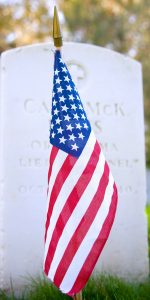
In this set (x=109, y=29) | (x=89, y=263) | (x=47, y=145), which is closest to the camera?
(x=89, y=263)

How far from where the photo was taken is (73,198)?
241cm

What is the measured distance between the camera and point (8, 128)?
11.4ft

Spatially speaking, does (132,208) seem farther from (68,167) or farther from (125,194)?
(68,167)

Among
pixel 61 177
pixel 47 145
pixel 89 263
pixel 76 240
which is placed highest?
pixel 47 145

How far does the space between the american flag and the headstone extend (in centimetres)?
99

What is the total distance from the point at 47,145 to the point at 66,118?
108cm

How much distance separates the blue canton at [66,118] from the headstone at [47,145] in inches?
40.7

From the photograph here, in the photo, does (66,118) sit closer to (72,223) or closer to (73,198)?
(73,198)

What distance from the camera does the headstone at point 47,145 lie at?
3.41 m

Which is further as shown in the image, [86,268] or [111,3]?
[111,3]

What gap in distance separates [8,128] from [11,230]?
0.74 m

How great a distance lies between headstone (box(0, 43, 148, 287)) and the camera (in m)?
3.41

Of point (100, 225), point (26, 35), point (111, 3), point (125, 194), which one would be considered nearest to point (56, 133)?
point (100, 225)

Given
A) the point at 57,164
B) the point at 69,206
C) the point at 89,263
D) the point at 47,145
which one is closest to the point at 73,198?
the point at 69,206
